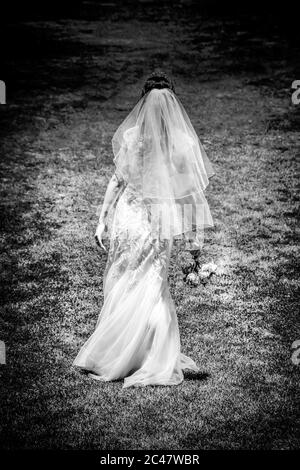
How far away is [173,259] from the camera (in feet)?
23.0

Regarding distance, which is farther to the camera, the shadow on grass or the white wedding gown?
the shadow on grass

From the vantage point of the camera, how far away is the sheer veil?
4.66 meters

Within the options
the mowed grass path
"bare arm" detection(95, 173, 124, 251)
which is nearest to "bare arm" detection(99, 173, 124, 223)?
"bare arm" detection(95, 173, 124, 251)

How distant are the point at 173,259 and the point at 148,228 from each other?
2.24 m

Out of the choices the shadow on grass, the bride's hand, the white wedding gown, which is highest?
the bride's hand

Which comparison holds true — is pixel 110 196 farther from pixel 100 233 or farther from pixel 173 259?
pixel 173 259

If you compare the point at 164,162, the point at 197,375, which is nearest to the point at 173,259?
the point at 197,375

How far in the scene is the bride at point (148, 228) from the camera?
468 cm

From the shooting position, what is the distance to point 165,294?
476cm

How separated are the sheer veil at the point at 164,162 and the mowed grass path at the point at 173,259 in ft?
4.03

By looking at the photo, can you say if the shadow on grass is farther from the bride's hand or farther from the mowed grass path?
the bride's hand

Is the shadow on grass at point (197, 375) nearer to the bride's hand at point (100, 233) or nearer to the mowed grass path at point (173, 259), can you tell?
the mowed grass path at point (173, 259)

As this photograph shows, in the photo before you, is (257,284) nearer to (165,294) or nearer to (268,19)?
(165,294)
